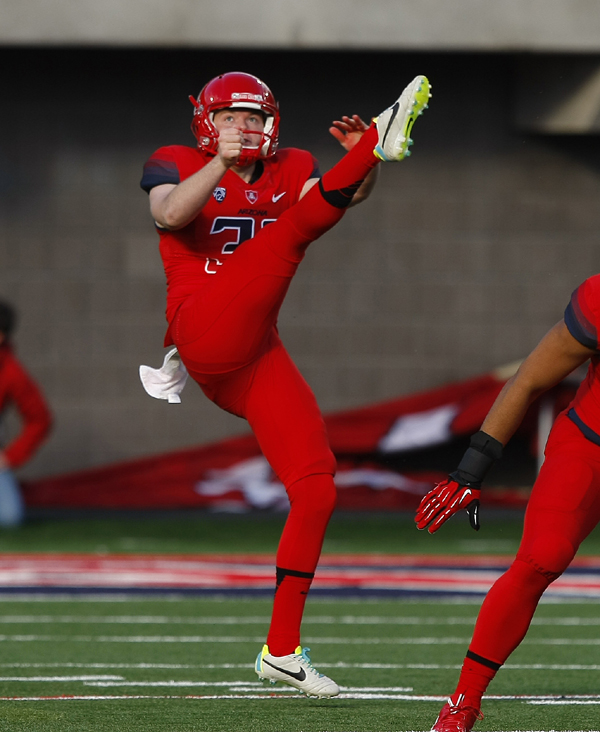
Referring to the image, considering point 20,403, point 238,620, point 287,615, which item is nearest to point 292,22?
point 20,403

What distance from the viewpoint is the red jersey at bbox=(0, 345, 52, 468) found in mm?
10133

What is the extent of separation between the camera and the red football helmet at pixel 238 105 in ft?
14.0

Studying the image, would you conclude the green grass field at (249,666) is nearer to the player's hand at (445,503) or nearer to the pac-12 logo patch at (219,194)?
the player's hand at (445,503)

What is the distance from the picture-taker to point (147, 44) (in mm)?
10375

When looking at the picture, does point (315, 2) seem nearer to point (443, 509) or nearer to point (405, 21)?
point (405, 21)

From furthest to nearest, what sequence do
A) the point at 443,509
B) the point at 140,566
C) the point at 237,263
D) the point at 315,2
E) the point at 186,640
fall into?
the point at 315,2 < the point at 140,566 < the point at 186,640 < the point at 237,263 < the point at 443,509

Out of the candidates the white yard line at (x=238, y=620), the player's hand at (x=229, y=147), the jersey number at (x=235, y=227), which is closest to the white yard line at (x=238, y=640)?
the white yard line at (x=238, y=620)

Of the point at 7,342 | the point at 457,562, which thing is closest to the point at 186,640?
the point at 457,562

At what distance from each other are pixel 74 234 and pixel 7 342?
1.99m

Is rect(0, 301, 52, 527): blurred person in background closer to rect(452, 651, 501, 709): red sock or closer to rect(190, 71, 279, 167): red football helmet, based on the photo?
rect(190, 71, 279, 167): red football helmet

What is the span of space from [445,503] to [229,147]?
1196 millimetres

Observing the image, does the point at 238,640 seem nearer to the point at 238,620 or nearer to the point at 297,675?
the point at 238,620

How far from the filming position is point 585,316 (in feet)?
11.3

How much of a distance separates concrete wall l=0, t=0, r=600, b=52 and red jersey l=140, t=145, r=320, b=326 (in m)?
6.18
